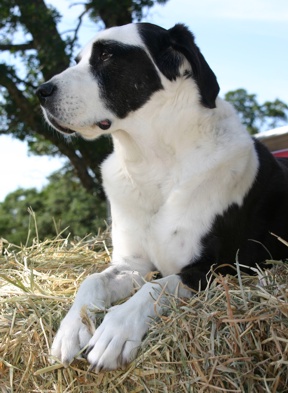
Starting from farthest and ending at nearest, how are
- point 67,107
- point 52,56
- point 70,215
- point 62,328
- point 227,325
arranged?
point 70,215, point 52,56, point 67,107, point 62,328, point 227,325

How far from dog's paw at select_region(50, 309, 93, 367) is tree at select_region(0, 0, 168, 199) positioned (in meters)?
5.10

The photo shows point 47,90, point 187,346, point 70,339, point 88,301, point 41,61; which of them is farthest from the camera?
point 41,61

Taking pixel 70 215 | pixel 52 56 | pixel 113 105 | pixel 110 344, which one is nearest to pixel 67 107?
pixel 113 105

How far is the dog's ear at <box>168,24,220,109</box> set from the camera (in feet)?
9.38

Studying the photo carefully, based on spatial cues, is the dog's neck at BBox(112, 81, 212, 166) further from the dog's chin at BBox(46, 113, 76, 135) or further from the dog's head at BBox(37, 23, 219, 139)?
the dog's chin at BBox(46, 113, 76, 135)

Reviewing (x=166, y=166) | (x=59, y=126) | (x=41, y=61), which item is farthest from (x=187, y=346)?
(x=41, y=61)

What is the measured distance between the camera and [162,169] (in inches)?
117

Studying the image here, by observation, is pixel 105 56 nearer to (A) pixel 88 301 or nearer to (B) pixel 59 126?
(B) pixel 59 126

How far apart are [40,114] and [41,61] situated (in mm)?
740

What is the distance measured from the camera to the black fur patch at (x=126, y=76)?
2.88 meters

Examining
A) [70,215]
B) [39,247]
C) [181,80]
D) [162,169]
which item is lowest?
[70,215]

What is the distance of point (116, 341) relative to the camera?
220 cm

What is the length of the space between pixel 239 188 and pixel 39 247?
1466 mm

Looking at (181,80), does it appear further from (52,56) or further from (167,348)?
(52,56)
